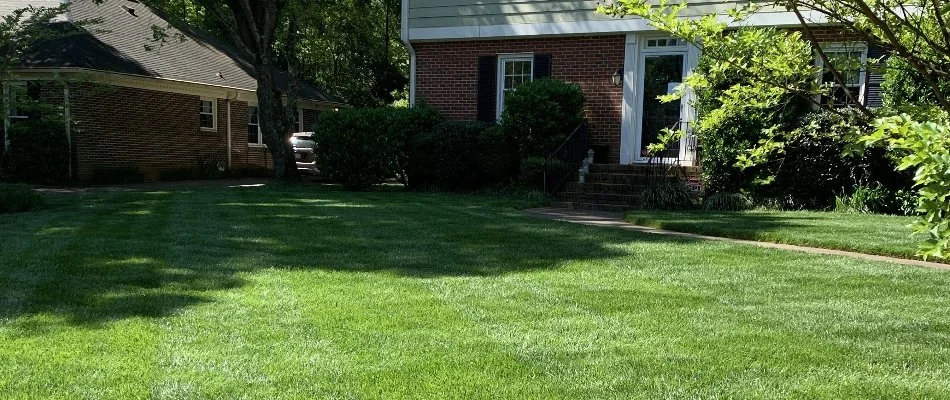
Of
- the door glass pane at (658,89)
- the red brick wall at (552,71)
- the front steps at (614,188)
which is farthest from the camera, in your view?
the red brick wall at (552,71)

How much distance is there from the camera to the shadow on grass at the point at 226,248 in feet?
16.3

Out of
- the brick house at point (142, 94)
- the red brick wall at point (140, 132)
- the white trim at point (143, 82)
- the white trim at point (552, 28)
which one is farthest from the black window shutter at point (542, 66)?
the red brick wall at point (140, 132)

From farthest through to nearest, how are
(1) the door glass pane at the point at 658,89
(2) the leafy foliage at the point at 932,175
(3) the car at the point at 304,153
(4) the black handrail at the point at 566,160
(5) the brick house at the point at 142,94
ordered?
(3) the car at the point at 304,153 < (5) the brick house at the point at 142,94 < (1) the door glass pane at the point at 658,89 < (4) the black handrail at the point at 566,160 < (2) the leafy foliage at the point at 932,175

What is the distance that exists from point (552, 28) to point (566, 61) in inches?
26.1

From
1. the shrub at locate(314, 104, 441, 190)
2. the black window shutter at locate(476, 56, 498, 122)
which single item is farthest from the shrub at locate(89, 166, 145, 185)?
the black window shutter at locate(476, 56, 498, 122)

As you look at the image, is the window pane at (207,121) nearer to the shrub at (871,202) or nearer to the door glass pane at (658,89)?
the door glass pane at (658,89)

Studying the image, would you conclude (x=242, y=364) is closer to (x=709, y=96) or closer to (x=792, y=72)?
(x=792, y=72)

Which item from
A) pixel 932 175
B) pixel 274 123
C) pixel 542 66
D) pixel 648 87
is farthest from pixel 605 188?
pixel 932 175

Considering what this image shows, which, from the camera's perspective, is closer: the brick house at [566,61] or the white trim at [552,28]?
the white trim at [552,28]

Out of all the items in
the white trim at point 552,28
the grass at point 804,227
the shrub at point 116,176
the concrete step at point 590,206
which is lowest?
the shrub at point 116,176

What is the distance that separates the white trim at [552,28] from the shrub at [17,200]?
730 cm

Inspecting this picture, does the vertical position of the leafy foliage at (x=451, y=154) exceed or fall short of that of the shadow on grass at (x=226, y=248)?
it exceeds it

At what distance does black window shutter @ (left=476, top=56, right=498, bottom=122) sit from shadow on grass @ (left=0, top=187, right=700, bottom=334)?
4.14m

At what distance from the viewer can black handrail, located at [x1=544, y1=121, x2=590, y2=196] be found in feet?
40.5
